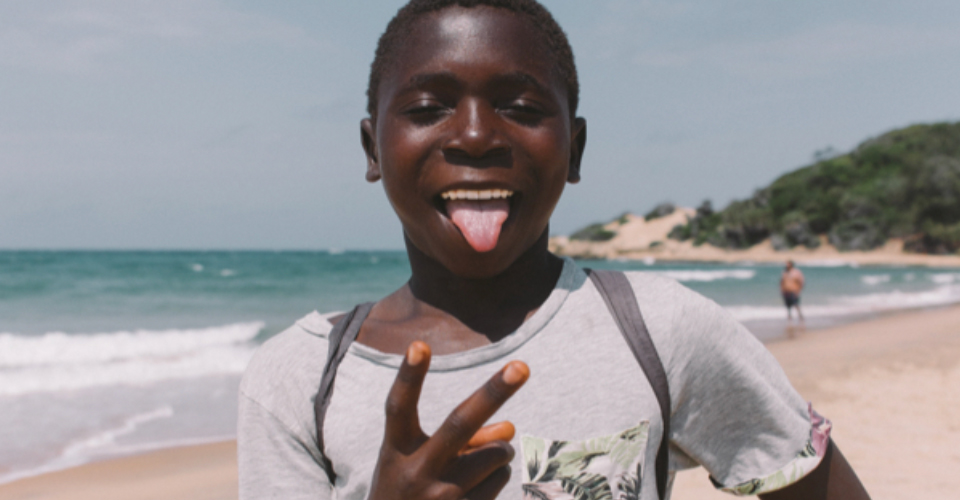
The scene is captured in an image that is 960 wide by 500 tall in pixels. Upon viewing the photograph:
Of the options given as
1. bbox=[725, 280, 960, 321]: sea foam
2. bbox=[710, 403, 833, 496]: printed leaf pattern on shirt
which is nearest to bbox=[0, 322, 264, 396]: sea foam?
bbox=[710, 403, 833, 496]: printed leaf pattern on shirt

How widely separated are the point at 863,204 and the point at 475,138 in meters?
62.8

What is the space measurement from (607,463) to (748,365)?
0.33 meters

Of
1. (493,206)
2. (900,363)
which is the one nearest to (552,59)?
(493,206)

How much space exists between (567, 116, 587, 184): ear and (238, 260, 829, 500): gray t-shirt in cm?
28

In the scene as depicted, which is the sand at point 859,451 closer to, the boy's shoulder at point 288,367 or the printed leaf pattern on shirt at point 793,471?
the printed leaf pattern on shirt at point 793,471

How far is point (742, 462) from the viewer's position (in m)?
1.28

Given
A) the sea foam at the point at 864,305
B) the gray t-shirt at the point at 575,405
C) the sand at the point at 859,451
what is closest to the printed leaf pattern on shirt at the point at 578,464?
the gray t-shirt at the point at 575,405

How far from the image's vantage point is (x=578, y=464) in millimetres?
1180

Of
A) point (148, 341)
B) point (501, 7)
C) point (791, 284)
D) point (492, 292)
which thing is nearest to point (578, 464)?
point (492, 292)

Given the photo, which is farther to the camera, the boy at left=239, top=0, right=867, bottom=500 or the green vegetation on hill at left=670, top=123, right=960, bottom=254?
the green vegetation on hill at left=670, top=123, right=960, bottom=254

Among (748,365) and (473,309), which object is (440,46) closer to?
(473,309)

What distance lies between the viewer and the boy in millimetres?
1179

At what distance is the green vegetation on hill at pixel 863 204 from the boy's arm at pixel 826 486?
5710 cm

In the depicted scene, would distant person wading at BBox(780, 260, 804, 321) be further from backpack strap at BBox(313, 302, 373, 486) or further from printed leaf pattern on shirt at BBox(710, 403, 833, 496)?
backpack strap at BBox(313, 302, 373, 486)
